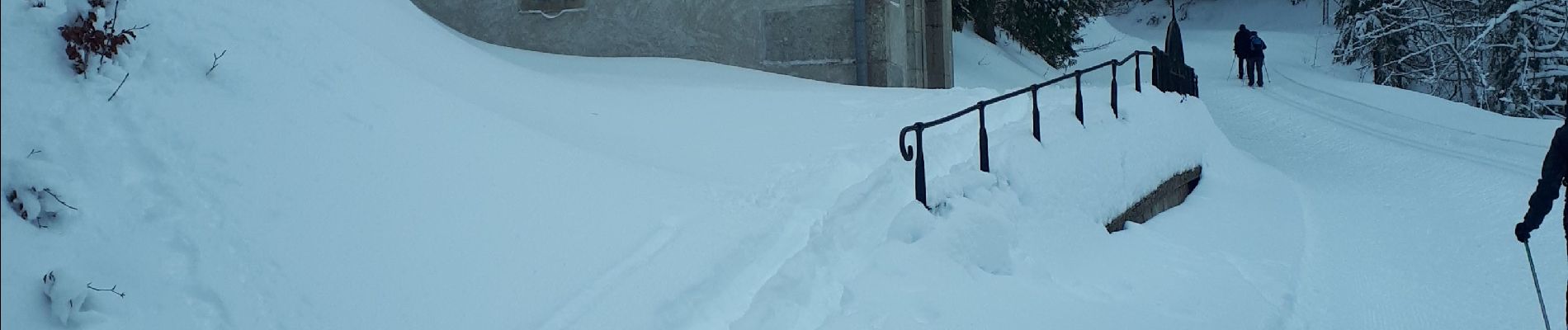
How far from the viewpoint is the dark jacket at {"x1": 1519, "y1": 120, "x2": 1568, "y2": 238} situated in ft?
19.0

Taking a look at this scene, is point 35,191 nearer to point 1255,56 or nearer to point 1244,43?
point 1244,43

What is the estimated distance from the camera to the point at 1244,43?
24.0 meters

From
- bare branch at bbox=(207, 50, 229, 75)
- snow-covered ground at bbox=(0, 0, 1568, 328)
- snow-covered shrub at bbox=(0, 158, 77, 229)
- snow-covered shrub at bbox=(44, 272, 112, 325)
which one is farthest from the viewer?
bare branch at bbox=(207, 50, 229, 75)

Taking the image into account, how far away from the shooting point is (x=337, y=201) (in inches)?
195

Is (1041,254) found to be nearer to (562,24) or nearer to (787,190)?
(787,190)

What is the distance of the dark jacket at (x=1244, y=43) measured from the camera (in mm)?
23719

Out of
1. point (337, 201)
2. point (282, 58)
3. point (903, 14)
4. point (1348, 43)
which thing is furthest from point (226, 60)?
point (1348, 43)

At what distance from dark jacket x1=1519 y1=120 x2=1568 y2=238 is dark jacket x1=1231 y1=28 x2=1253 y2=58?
1827cm

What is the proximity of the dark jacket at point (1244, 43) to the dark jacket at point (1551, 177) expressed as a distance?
59.9 feet

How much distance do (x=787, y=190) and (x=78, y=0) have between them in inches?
137

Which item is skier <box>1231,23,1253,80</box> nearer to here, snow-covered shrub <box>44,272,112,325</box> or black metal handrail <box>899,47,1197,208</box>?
black metal handrail <box>899,47,1197,208</box>

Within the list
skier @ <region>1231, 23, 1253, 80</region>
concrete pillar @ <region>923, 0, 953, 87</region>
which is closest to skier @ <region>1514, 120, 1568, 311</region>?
concrete pillar @ <region>923, 0, 953, 87</region>

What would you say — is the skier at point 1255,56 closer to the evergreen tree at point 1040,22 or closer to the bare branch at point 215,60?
the evergreen tree at point 1040,22

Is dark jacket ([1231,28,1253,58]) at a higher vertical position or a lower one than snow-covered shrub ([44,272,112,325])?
lower
